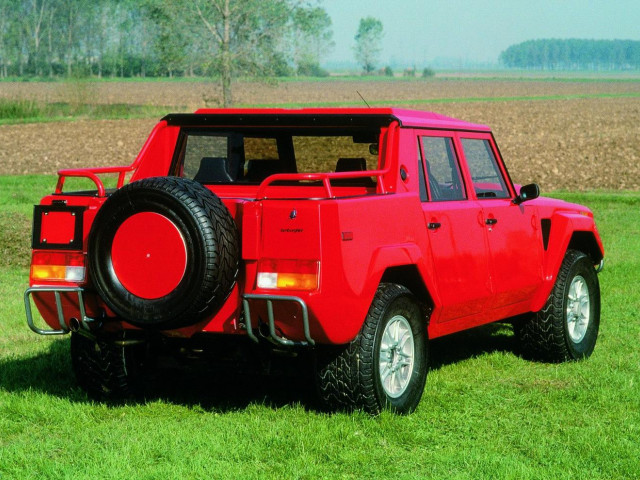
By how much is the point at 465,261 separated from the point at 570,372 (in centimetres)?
139

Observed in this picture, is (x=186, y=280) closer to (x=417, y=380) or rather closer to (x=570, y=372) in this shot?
(x=417, y=380)

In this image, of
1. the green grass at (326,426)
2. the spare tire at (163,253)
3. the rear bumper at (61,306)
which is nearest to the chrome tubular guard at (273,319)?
the spare tire at (163,253)

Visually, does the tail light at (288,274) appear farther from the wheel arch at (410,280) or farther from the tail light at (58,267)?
the tail light at (58,267)

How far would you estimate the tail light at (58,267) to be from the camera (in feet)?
19.4

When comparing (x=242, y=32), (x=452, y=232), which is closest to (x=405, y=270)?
(x=452, y=232)

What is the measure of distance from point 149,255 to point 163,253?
3.2 inches

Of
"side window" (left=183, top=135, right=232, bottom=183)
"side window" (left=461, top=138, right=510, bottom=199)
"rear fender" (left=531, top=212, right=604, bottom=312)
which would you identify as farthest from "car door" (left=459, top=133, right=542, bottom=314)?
"side window" (left=183, top=135, right=232, bottom=183)

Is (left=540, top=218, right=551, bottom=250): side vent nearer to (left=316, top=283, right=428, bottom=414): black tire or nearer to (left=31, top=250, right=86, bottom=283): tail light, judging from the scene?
(left=316, top=283, right=428, bottom=414): black tire

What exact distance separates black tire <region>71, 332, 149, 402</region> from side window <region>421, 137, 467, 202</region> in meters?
2.09

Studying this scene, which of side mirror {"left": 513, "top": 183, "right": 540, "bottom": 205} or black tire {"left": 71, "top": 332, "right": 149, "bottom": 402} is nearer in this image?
black tire {"left": 71, "top": 332, "right": 149, "bottom": 402}

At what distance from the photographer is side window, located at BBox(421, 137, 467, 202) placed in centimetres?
671

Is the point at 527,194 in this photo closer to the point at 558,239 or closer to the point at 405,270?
the point at 558,239

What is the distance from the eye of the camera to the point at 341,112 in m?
6.66

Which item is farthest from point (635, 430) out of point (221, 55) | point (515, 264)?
point (221, 55)
